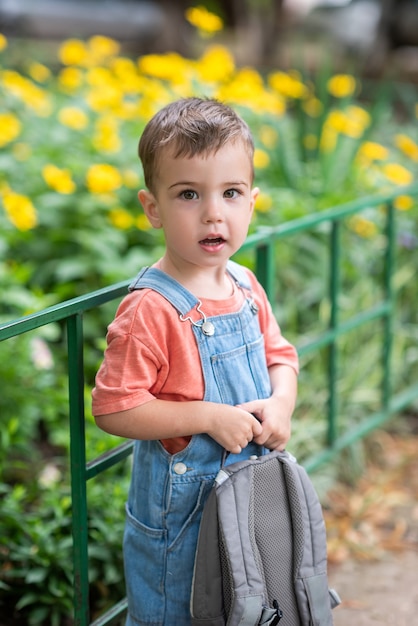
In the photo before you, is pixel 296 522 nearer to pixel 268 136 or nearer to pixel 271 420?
pixel 271 420

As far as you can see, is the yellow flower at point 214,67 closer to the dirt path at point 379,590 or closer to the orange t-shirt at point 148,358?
the dirt path at point 379,590

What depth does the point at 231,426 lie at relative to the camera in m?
1.90

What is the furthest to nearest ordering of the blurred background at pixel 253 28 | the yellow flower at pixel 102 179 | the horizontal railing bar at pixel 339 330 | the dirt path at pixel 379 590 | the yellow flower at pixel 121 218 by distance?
the blurred background at pixel 253 28 < the yellow flower at pixel 121 218 < the yellow flower at pixel 102 179 < the horizontal railing bar at pixel 339 330 < the dirt path at pixel 379 590

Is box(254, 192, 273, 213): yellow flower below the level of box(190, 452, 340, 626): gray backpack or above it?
above

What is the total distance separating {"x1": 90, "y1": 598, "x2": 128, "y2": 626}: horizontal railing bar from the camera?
232cm

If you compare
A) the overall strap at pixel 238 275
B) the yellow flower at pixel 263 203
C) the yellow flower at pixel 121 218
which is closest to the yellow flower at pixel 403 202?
the yellow flower at pixel 263 203

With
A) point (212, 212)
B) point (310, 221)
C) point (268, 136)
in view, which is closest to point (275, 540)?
point (212, 212)

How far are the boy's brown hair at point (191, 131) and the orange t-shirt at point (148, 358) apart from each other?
260mm

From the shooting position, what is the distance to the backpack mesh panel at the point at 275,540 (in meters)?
1.95

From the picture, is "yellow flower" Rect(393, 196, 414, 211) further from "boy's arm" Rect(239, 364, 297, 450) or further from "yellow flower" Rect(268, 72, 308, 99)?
"boy's arm" Rect(239, 364, 297, 450)

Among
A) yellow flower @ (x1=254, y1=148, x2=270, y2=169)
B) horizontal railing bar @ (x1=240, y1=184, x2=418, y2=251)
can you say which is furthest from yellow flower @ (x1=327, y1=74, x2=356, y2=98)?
horizontal railing bar @ (x1=240, y1=184, x2=418, y2=251)

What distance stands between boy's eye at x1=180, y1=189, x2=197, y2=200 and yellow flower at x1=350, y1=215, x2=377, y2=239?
2.42 m

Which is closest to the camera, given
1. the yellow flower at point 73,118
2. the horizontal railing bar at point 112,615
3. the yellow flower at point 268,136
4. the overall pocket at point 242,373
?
the overall pocket at point 242,373

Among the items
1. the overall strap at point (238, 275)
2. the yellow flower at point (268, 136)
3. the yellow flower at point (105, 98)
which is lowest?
the yellow flower at point (268, 136)
